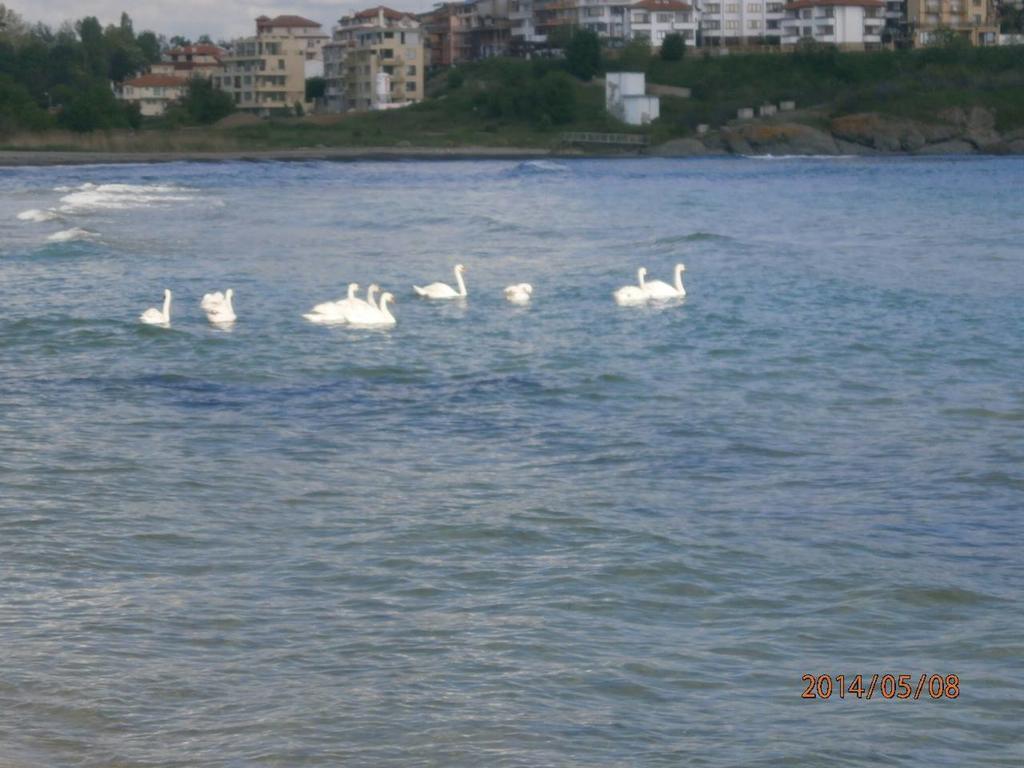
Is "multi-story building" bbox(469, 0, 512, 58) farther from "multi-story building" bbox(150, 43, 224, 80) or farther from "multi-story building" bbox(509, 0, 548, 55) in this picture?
"multi-story building" bbox(150, 43, 224, 80)

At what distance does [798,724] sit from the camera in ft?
18.4

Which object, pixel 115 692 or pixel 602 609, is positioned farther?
pixel 602 609

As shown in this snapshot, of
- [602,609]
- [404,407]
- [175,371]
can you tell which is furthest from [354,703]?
[175,371]

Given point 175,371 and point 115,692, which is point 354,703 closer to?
point 115,692

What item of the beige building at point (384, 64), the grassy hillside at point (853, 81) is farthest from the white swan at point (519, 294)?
the beige building at point (384, 64)

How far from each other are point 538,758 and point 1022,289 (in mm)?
16190

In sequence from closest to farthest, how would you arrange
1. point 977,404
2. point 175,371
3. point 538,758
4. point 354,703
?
point 538,758 < point 354,703 < point 977,404 < point 175,371

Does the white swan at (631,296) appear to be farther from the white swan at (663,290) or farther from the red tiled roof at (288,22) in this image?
the red tiled roof at (288,22)

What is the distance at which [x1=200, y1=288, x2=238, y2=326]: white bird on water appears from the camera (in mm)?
17078

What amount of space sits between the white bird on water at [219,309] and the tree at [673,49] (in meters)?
108

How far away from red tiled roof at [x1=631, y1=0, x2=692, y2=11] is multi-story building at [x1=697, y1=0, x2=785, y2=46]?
2426 mm

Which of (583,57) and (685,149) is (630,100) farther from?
(583,57)

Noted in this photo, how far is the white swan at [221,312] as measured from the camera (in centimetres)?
1708

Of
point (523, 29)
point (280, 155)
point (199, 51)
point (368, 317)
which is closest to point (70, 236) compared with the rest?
point (368, 317)
